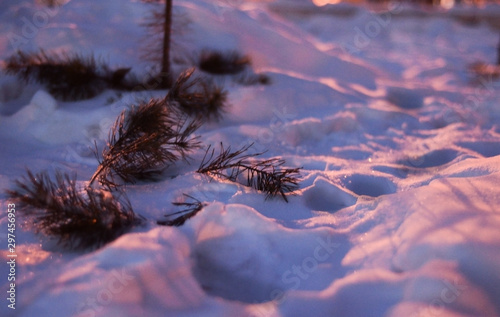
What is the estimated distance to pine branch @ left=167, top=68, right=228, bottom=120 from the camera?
2.24 metres

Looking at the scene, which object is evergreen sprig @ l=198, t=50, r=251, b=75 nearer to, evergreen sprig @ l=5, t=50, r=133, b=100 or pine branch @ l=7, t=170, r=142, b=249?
evergreen sprig @ l=5, t=50, r=133, b=100

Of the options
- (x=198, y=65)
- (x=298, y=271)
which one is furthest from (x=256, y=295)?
(x=198, y=65)

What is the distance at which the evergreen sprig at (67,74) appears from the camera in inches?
110

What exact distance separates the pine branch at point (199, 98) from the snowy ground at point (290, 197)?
122mm

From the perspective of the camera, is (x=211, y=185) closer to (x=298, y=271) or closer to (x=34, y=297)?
(x=298, y=271)

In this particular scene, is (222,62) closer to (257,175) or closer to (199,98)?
(199,98)

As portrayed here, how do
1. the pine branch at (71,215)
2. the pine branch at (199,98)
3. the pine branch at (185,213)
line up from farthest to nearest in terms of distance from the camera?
the pine branch at (199,98) < the pine branch at (185,213) < the pine branch at (71,215)

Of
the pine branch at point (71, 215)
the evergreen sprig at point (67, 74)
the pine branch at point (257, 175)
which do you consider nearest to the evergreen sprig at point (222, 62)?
the evergreen sprig at point (67, 74)

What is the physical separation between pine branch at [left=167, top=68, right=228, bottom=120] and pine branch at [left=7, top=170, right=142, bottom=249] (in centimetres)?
86

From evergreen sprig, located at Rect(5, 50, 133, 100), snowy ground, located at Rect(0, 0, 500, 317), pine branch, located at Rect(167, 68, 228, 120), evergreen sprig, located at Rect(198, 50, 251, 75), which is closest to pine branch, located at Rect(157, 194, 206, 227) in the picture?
snowy ground, located at Rect(0, 0, 500, 317)

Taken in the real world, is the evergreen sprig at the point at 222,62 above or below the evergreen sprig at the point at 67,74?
above

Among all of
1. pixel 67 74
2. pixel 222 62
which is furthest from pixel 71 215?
pixel 222 62

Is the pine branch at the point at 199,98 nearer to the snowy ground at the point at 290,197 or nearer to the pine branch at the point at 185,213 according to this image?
the snowy ground at the point at 290,197

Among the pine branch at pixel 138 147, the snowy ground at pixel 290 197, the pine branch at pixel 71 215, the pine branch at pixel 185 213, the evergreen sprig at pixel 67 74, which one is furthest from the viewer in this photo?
the evergreen sprig at pixel 67 74
